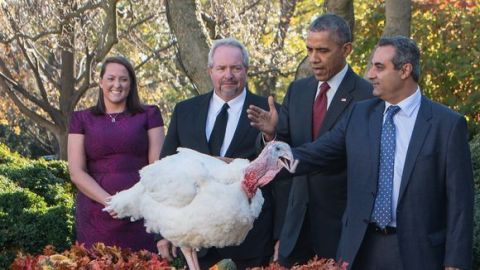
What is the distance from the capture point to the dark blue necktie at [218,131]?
580 cm

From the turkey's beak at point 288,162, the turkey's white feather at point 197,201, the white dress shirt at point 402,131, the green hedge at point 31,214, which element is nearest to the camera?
the turkey's white feather at point 197,201

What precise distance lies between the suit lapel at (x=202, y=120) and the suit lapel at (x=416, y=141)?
1.31 metres

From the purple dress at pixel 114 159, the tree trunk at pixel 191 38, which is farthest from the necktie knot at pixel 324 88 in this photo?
the tree trunk at pixel 191 38

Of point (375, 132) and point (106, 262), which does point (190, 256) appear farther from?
point (375, 132)

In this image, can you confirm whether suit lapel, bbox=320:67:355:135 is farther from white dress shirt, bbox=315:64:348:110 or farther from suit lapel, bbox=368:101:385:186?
suit lapel, bbox=368:101:385:186

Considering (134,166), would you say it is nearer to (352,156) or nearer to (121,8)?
Answer: (352,156)

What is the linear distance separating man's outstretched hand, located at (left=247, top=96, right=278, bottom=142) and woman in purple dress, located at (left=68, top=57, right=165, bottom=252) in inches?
59.6

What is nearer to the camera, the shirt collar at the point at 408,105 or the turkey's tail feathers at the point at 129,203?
the turkey's tail feathers at the point at 129,203

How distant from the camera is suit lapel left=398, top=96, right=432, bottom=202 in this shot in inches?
197

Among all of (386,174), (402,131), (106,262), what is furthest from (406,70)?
(106,262)

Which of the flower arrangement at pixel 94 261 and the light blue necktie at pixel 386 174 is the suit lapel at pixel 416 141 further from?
the flower arrangement at pixel 94 261

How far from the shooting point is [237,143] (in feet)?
18.9

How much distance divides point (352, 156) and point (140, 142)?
1.93m

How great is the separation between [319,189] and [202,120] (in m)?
0.85
